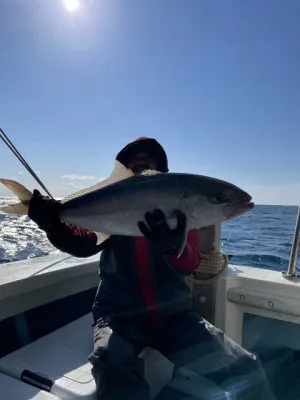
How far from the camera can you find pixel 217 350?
2.62 m

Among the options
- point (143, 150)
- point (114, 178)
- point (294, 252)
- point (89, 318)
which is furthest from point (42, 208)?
point (294, 252)

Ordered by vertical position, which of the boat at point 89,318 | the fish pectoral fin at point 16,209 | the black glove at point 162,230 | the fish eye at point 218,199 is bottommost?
the boat at point 89,318

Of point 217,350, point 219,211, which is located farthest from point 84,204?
point 217,350

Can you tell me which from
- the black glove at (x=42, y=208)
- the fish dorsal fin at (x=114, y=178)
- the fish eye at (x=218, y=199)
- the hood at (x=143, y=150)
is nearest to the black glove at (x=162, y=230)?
the fish eye at (x=218, y=199)

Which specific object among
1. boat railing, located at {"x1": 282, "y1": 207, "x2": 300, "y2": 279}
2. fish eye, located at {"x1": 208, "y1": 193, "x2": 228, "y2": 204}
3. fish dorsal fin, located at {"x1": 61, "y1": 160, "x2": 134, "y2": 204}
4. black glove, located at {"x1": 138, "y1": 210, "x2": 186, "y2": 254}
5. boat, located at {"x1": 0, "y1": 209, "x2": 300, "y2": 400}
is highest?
fish dorsal fin, located at {"x1": 61, "y1": 160, "x2": 134, "y2": 204}

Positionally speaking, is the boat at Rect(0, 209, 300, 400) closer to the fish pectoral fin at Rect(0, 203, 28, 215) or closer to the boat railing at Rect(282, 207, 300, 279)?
the boat railing at Rect(282, 207, 300, 279)

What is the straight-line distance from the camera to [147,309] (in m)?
2.83

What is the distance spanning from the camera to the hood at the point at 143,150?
3.14 m

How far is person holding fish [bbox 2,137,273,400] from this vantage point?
7.73ft

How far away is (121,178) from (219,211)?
673mm

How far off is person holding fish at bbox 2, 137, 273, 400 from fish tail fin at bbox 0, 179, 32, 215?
0.17ft

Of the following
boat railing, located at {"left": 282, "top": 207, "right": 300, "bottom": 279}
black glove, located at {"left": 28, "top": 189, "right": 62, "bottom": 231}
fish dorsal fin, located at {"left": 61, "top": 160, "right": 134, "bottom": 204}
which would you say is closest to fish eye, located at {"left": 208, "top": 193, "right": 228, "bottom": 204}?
fish dorsal fin, located at {"left": 61, "top": 160, "right": 134, "bottom": 204}

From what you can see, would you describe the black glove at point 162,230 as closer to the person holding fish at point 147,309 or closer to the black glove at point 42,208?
the person holding fish at point 147,309

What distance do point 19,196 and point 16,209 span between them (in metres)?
0.12
